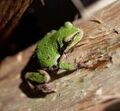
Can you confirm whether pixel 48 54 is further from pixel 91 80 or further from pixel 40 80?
pixel 91 80

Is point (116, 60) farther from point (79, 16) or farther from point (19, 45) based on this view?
point (19, 45)

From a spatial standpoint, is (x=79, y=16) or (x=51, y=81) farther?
(x=79, y=16)

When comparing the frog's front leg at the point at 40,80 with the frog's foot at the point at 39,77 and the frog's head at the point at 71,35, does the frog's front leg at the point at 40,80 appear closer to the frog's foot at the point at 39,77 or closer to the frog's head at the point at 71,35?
the frog's foot at the point at 39,77

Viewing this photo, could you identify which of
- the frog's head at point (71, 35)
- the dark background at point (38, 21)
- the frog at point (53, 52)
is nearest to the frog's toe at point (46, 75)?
the frog at point (53, 52)

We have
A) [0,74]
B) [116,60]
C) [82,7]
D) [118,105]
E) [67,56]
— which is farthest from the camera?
[0,74]

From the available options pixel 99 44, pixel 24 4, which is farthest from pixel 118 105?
pixel 24 4

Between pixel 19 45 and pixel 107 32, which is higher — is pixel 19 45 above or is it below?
above

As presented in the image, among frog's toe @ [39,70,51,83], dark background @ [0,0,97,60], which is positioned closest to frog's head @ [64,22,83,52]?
frog's toe @ [39,70,51,83]
